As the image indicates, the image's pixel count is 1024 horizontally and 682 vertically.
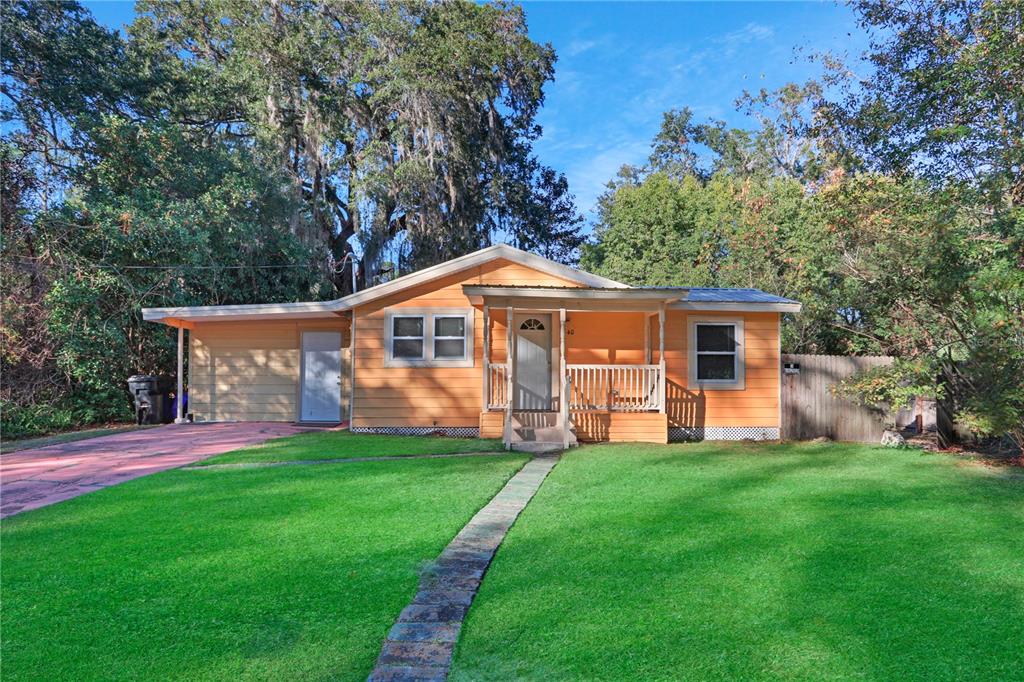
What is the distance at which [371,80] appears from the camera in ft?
64.9

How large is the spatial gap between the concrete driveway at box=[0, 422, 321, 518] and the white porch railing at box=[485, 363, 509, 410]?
13.4ft


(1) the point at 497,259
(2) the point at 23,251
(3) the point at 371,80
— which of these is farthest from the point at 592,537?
(3) the point at 371,80

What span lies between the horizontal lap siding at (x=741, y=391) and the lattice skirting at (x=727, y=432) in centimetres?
8

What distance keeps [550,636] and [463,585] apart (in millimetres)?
872

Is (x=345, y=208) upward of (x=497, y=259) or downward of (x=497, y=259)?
upward

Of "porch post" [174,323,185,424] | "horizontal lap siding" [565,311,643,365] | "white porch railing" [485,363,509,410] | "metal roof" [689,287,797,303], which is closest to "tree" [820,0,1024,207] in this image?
"metal roof" [689,287,797,303]

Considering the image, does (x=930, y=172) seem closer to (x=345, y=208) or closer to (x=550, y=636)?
(x=550, y=636)

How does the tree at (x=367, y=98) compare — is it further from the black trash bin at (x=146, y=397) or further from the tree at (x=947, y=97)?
the tree at (x=947, y=97)

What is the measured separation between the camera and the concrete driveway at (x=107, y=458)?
6870 mm

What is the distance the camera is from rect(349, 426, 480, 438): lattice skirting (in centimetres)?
1159

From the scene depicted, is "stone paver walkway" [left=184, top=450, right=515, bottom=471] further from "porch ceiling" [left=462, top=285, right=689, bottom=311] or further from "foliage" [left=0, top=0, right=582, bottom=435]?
"foliage" [left=0, top=0, right=582, bottom=435]

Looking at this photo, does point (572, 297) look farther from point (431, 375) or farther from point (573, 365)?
point (431, 375)

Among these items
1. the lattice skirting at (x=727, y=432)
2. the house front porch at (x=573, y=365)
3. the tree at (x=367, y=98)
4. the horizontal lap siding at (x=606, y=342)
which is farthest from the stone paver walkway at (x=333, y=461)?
the tree at (x=367, y=98)

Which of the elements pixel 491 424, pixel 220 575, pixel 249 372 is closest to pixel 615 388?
pixel 491 424
